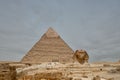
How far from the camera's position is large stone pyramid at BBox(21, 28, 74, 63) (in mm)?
48750

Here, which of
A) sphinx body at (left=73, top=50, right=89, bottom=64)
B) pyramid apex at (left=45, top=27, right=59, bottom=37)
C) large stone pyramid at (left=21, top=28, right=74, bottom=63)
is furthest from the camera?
pyramid apex at (left=45, top=27, right=59, bottom=37)

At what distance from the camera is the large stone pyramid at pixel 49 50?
48.8 metres

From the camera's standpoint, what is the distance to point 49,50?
52281mm

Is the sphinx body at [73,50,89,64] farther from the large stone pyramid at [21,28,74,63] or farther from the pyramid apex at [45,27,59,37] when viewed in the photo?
the pyramid apex at [45,27,59,37]

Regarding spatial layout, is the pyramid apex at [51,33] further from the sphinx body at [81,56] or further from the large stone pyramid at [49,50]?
the sphinx body at [81,56]

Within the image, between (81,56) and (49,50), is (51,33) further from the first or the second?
(81,56)

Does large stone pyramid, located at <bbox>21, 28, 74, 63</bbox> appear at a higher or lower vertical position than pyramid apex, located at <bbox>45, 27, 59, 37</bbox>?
lower

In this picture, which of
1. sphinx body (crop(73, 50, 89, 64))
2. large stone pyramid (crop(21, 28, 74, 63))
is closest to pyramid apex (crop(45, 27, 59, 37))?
large stone pyramid (crop(21, 28, 74, 63))

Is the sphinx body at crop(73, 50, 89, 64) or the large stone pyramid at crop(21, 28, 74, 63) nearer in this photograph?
the sphinx body at crop(73, 50, 89, 64)

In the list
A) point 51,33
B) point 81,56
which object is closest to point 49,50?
point 51,33

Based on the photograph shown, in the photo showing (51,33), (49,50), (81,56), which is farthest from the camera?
(49,50)

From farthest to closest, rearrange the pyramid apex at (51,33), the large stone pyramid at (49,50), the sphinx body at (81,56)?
the pyramid apex at (51,33) < the large stone pyramid at (49,50) < the sphinx body at (81,56)

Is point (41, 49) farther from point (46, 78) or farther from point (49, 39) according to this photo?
point (46, 78)

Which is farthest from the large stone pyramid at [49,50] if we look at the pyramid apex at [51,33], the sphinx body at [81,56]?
the sphinx body at [81,56]
